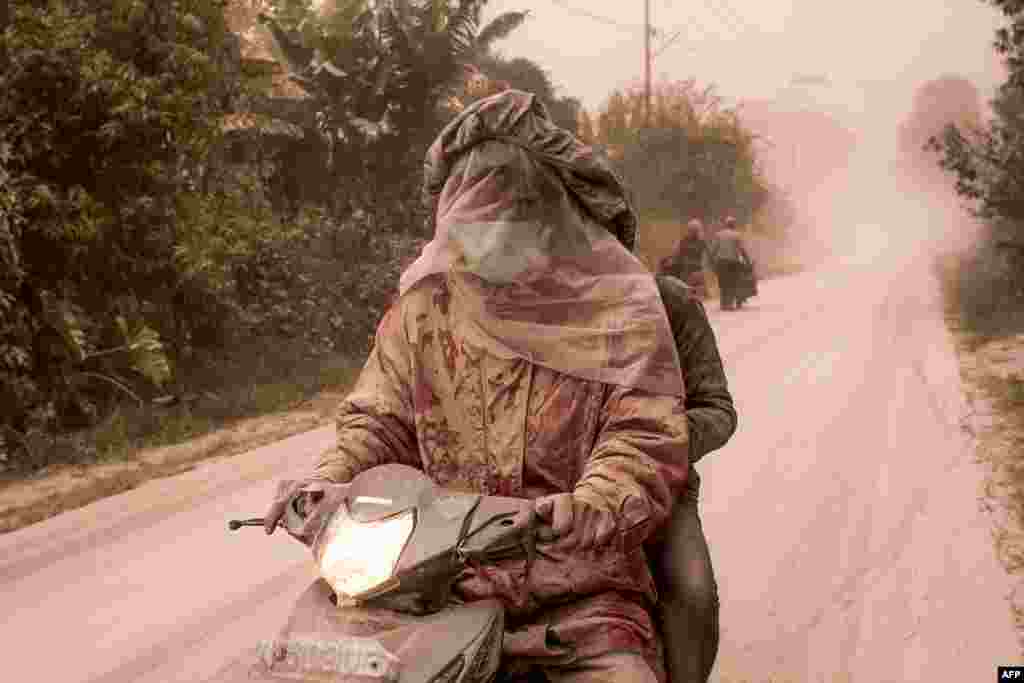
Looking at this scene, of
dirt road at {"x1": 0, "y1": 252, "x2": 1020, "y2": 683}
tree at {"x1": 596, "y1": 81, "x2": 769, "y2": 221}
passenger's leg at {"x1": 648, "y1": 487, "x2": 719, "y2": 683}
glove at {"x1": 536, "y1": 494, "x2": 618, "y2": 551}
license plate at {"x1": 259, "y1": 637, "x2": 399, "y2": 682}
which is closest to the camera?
license plate at {"x1": 259, "y1": 637, "x2": 399, "y2": 682}

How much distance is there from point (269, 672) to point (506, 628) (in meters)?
0.62

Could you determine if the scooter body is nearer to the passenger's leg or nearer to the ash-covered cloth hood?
the ash-covered cloth hood

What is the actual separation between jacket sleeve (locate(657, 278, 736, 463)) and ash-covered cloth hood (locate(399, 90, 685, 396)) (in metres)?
0.57

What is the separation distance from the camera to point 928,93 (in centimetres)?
1695

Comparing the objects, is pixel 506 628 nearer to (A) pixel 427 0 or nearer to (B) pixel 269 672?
(B) pixel 269 672

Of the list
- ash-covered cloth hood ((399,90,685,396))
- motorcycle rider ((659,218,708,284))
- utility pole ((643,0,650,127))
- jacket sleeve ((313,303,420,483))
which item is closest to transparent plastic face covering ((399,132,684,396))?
ash-covered cloth hood ((399,90,685,396))

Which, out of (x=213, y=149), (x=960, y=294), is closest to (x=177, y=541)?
(x=213, y=149)

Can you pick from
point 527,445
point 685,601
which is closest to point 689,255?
point 685,601

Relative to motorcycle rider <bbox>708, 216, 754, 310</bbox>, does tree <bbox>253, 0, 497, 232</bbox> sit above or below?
above

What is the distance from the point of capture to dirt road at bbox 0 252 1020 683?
15.0ft

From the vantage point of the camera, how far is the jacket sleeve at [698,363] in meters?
3.21

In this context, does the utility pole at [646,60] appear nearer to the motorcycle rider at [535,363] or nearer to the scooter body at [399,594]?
the motorcycle rider at [535,363]

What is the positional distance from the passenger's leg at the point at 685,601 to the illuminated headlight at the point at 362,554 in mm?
1057

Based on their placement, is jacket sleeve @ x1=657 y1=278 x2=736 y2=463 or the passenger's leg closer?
the passenger's leg
